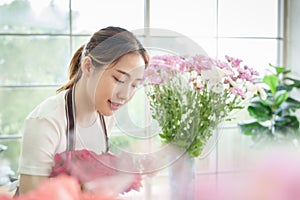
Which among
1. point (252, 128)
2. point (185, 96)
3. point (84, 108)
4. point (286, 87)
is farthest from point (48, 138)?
point (286, 87)

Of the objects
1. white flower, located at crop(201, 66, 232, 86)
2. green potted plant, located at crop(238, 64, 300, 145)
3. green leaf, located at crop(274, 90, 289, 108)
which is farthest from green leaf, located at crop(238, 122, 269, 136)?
white flower, located at crop(201, 66, 232, 86)

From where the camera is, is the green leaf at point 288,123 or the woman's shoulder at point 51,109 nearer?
the woman's shoulder at point 51,109

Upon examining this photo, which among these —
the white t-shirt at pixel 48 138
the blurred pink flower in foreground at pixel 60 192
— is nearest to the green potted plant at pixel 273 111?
the white t-shirt at pixel 48 138

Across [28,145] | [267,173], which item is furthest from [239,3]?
[267,173]

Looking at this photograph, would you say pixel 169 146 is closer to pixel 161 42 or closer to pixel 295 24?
pixel 161 42

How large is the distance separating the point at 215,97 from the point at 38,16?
2157 millimetres

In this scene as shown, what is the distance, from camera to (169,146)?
463 mm

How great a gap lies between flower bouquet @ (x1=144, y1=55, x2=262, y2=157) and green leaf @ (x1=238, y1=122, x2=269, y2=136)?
224 cm

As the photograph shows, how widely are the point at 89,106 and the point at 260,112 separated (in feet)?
8.08

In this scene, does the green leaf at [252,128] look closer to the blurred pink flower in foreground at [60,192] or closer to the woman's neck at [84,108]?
the woman's neck at [84,108]

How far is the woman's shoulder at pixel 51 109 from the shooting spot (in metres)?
0.67

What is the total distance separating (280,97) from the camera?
2.88 meters

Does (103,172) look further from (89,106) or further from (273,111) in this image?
(273,111)

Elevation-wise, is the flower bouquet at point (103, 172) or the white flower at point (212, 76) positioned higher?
the white flower at point (212, 76)
